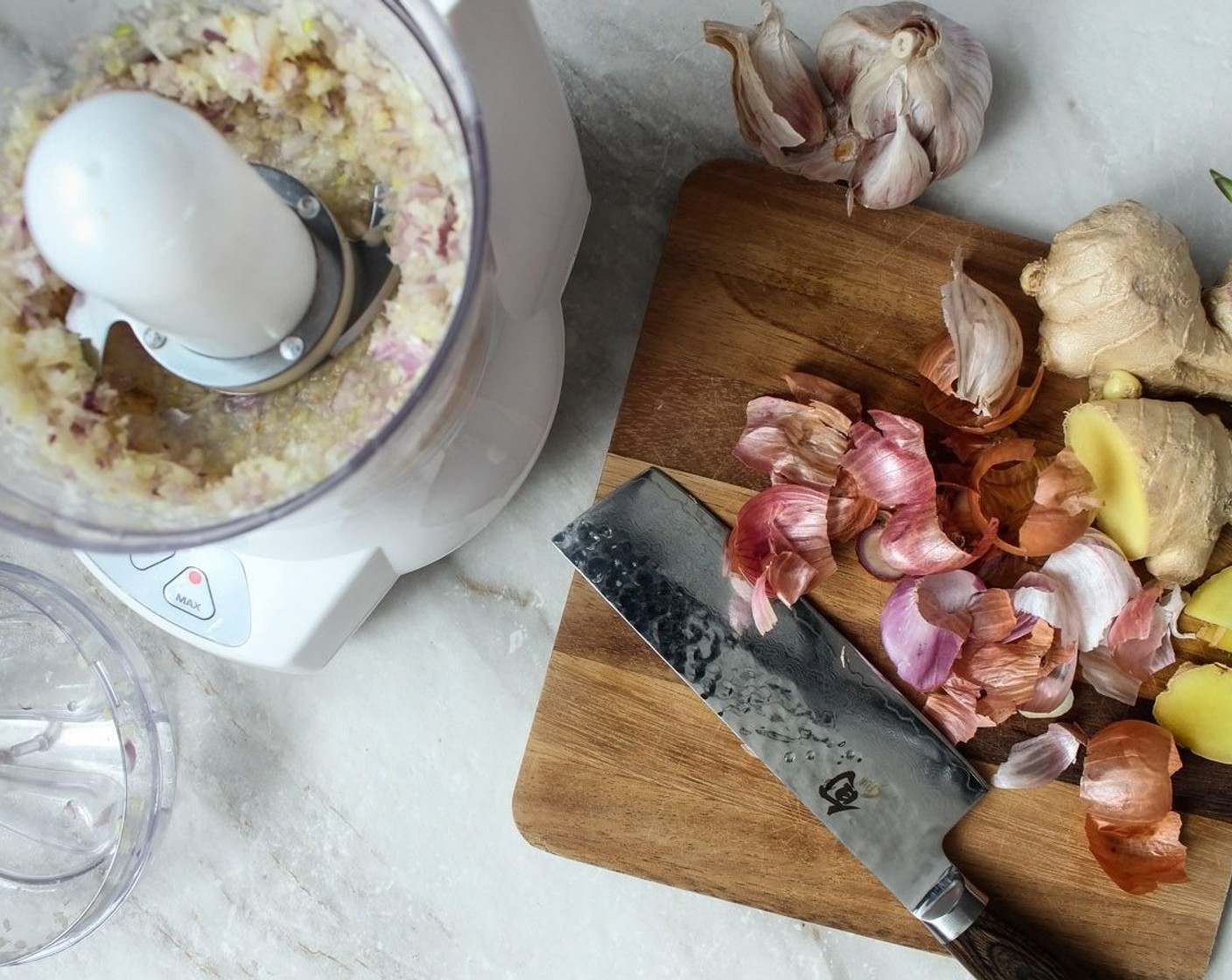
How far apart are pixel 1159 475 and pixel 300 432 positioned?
654 millimetres

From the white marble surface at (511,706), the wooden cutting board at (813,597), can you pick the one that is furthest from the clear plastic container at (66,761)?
the wooden cutting board at (813,597)

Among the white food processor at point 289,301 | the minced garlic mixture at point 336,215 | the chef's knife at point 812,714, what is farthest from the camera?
the chef's knife at point 812,714

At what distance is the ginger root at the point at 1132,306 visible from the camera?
2.85 feet

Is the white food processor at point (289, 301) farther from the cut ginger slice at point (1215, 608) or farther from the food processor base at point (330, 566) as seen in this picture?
the cut ginger slice at point (1215, 608)

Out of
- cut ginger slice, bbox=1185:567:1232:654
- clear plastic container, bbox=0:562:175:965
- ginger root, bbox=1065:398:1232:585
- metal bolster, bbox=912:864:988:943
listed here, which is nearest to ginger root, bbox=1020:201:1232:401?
ginger root, bbox=1065:398:1232:585

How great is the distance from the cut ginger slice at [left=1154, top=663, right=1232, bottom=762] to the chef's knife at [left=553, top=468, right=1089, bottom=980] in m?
0.17

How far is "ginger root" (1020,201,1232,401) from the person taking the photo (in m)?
0.87

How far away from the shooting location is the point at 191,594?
0.88m

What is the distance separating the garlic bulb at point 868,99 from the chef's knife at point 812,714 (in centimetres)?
32

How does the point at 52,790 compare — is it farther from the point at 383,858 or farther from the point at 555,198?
the point at 555,198

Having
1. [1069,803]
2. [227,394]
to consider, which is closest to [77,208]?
[227,394]

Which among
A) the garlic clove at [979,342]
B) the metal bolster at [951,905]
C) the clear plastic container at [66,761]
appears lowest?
the clear plastic container at [66,761]

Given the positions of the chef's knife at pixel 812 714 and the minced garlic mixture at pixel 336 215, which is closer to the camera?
the minced garlic mixture at pixel 336 215

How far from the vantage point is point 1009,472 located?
94 cm
